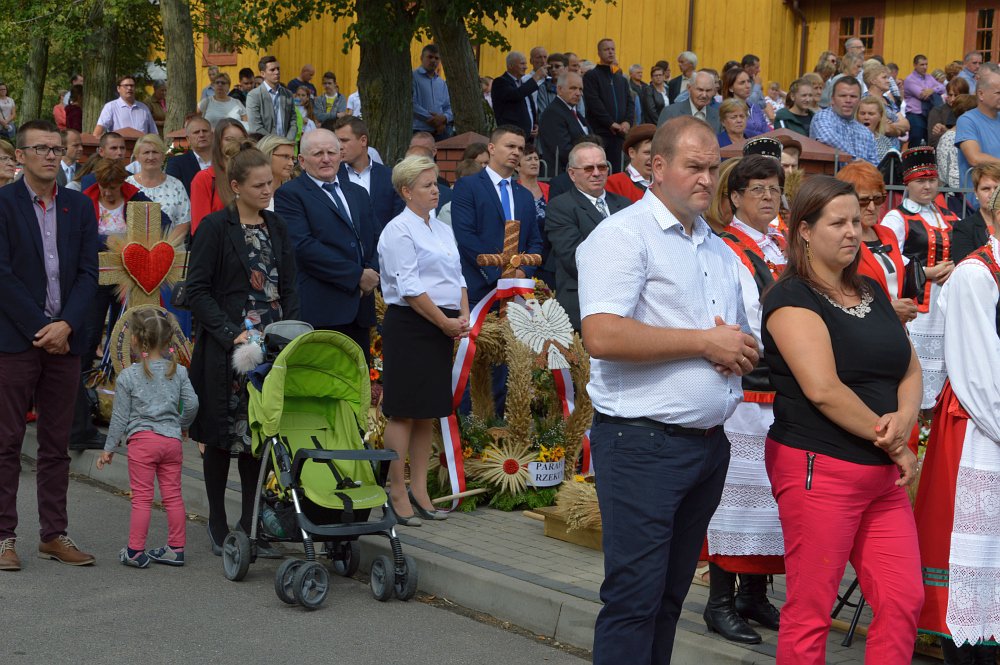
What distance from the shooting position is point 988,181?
729cm

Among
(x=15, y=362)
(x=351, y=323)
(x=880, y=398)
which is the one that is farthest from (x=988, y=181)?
(x=15, y=362)

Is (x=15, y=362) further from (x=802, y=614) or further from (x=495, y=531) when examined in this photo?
(x=802, y=614)

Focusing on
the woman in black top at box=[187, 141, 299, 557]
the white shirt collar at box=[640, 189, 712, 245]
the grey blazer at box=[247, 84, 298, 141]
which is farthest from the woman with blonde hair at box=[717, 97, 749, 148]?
the grey blazer at box=[247, 84, 298, 141]

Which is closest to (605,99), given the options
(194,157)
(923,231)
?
(194,157)

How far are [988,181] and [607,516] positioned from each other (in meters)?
3.97

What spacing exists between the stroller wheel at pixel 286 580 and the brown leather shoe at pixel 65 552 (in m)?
1.25

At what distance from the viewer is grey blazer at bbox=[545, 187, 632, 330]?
844cm

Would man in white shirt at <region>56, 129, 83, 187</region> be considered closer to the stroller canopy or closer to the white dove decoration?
the white dove decoration

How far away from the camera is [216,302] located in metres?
7.12

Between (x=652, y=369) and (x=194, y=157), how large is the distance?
26.4 ft

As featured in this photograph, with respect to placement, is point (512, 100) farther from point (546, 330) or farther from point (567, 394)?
point (546, 330)

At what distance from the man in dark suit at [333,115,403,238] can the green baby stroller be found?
2457mm

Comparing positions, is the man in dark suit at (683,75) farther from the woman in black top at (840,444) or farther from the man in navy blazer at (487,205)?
the woman in black top at (840,444)

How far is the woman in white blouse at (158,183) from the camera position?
10.3m
